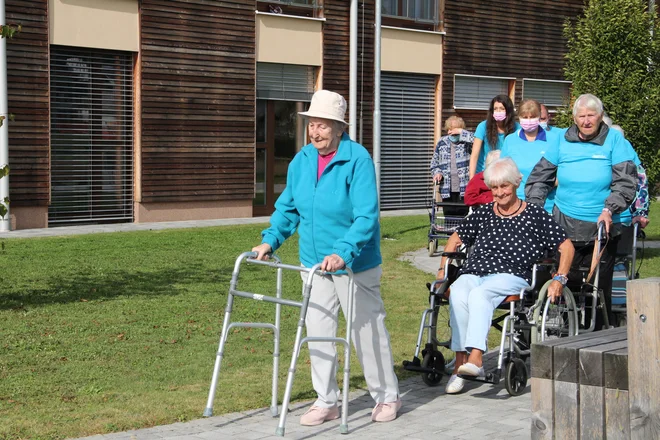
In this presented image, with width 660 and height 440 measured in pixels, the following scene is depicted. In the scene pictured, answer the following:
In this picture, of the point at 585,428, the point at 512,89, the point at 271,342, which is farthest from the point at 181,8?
the point at 585,428

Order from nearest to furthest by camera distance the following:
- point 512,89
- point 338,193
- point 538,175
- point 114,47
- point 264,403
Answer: point 338,193 → point 264,403 → point 538,175 → point 114,47 → point 512,89

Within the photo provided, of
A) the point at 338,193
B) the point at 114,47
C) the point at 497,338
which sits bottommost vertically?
the point at 497,338

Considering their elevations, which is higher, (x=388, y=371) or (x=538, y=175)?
(x=538, y=175)

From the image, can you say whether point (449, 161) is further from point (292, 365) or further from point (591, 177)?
point (292, 365)

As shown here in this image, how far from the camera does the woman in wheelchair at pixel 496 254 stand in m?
7.55

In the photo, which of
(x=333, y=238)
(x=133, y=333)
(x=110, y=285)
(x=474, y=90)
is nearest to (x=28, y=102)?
(x=110, y=285)

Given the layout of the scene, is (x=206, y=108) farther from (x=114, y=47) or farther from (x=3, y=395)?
(x=3, y=395)

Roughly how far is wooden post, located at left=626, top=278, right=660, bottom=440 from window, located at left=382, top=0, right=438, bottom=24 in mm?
22111

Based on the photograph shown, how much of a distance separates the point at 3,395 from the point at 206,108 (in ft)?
50.7

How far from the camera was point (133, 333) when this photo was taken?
31.8ft

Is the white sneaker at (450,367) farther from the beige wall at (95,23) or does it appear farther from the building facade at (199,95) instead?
the beige wall at (95,23)

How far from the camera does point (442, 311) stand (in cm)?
1112

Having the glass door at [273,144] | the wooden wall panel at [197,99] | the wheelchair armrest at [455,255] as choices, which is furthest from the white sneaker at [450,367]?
the glass door at [273,144]

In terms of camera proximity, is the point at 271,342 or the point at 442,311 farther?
the point at 442,311
